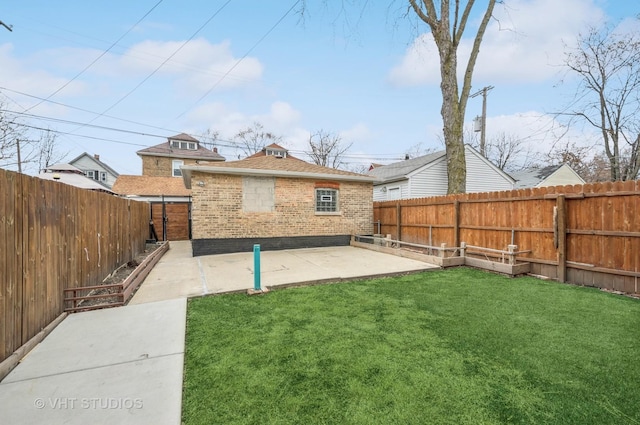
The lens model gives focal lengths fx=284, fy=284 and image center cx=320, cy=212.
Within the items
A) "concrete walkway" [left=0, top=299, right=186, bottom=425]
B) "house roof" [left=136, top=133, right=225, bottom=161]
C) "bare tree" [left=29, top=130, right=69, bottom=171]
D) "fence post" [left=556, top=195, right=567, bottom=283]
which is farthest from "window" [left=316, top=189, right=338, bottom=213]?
"bare tree" [left=29, top=130, right=69, bottom=171]

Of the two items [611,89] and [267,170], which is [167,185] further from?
[611,89]

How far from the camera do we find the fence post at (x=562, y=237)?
5.86m

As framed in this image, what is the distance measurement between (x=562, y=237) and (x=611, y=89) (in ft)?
55.2

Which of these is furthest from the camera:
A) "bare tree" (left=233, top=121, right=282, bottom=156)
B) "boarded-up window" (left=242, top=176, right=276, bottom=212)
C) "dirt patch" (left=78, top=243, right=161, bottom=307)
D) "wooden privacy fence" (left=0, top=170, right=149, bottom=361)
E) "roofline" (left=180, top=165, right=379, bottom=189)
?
"bare tree" (left=233, top=121, right=282, bottom=156)

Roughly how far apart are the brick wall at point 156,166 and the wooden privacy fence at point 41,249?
2456 cm

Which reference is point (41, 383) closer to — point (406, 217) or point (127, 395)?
point (127, 395)

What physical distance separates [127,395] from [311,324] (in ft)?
6.60

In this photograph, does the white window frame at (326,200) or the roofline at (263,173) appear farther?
the white window frame at (326,200)

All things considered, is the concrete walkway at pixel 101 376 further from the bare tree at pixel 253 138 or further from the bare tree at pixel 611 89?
the bare tree at pixel 253 138

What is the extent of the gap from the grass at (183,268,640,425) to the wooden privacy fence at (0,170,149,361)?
65.5 inches

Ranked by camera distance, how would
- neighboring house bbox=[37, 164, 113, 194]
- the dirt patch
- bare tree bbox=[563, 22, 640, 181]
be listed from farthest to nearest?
bare tree bbox=[563, 22, 640, 181], neighboring house bbox=[37, 164, 113, 194], the dirt patch

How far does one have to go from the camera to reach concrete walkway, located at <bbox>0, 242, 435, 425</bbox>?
82.9 inches

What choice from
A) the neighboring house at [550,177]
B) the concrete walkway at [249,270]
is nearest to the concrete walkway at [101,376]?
the concrete walkway at [249,270]
